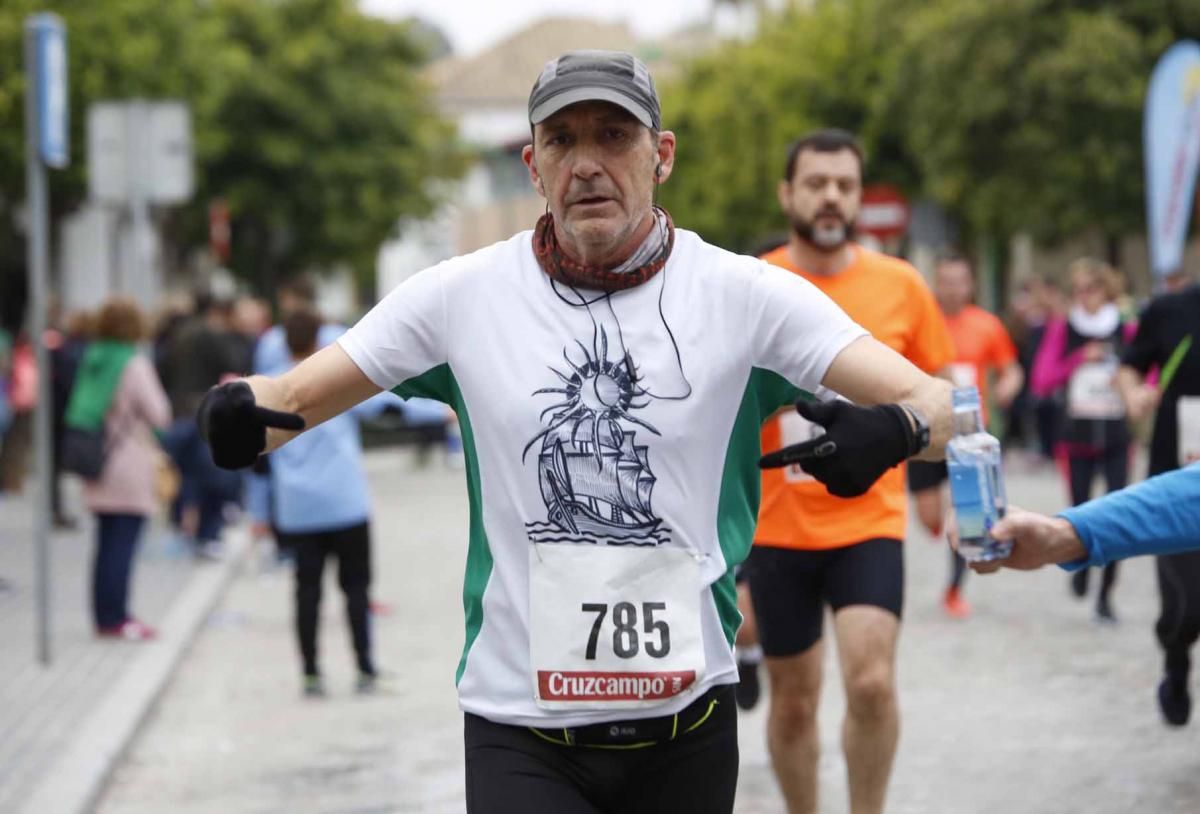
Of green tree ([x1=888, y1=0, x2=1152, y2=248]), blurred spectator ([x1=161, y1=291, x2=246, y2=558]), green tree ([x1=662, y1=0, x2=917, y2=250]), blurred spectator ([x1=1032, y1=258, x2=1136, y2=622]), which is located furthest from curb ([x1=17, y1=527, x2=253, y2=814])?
green tree ([x1=662, y1=0, x2=917, y2=250])

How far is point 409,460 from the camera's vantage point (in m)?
30.6

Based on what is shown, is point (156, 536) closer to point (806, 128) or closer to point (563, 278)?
point (563, 278)

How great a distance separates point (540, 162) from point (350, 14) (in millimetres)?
48083

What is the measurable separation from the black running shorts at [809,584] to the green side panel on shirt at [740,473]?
2191mm

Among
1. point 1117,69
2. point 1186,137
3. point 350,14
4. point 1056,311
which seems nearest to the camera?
point 1186,137

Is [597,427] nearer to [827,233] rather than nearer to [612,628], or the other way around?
[612,628]

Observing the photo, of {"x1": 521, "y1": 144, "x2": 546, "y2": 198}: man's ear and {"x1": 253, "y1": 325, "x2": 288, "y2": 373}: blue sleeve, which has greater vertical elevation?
{"x1": 253, "y1": 325, "x2": 288, "y2": 373}: blue sleeve

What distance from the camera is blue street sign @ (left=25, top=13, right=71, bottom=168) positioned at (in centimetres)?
1038

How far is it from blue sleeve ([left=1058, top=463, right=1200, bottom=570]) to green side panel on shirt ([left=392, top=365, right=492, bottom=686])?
1086 mm

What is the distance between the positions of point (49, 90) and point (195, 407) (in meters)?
5.94

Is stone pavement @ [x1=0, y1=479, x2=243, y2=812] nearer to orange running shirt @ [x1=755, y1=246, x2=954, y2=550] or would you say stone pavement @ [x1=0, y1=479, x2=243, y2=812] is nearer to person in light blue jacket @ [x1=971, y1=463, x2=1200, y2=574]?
orange running shirt @ [x1=755, y1=246, x2=954, y2=550]

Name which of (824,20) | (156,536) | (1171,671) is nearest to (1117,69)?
(824,20)

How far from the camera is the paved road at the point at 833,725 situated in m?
7.43

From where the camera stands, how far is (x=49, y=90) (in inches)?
412
